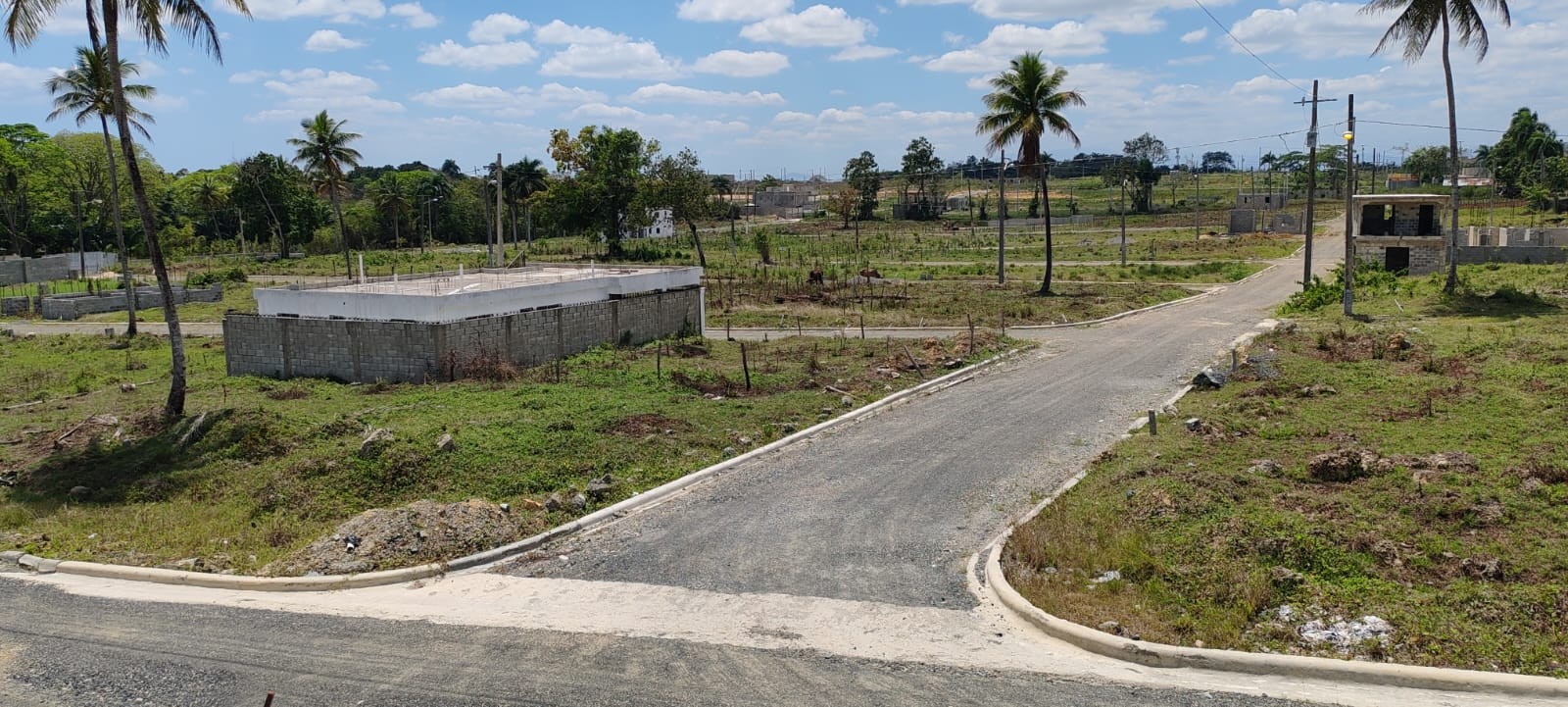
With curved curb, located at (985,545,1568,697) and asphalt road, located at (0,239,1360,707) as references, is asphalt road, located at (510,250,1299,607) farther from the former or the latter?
curved curb, located at (985,545,1568,697)

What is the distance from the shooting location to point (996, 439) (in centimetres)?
1881

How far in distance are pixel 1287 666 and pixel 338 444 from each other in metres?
15.2

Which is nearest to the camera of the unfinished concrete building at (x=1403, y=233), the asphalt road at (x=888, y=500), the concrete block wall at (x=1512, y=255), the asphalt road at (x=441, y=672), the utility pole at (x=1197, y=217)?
the asphalt road at (x=441, y=672)

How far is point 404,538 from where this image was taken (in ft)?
44.0

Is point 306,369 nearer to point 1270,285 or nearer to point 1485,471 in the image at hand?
point 1485,471

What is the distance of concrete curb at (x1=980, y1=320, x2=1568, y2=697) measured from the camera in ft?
26.8

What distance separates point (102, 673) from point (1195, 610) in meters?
10.5

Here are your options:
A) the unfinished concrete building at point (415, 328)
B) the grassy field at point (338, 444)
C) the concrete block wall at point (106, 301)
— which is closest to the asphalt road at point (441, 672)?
the grassy field at point (338, 444)

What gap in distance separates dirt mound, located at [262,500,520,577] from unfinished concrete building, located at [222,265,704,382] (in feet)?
37.3

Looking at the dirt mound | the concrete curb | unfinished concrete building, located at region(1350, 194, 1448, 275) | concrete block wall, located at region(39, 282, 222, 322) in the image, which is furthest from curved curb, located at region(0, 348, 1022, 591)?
unfinished concrete building, located at region(1350, 194, 1448, 275)

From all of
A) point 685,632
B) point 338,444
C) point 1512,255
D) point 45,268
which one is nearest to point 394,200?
point 45,268

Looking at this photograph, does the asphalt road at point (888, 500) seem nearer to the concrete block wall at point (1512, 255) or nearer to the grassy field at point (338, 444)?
the grassy field at point (338, 444)

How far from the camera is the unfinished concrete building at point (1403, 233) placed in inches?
1925

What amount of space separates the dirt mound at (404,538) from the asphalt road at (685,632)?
1.04m
